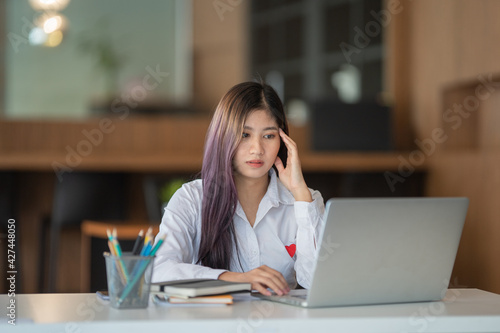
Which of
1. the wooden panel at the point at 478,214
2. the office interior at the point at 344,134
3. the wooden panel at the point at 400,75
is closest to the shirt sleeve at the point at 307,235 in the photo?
the office interior at the point at 344,134

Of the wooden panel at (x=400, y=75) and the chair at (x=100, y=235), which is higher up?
the wooden panel at (x=400, y=75)

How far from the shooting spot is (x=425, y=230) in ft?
4.61

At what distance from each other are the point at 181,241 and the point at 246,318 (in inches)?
22.2

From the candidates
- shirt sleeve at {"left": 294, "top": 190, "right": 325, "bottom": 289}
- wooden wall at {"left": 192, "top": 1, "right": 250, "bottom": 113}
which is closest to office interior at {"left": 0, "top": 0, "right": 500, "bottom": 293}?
wooden wall at {"left": 192, "top": 1, "right": 250, "bottom": 113}

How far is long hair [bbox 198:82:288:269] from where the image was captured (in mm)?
1872

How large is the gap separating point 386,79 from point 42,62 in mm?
3855

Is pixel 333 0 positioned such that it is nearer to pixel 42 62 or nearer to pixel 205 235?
pixel 42 62

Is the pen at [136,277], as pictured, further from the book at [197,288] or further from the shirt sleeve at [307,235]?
the shirt sleeve at [307,235]

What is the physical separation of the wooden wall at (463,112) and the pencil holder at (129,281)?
291 centimetres

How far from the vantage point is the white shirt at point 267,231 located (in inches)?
72.4

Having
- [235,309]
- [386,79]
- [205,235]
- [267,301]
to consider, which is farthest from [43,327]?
[386,79]

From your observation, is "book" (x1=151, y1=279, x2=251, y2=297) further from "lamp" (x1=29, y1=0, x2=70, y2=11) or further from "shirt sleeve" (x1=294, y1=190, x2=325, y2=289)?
"lamp" (x1=29, y1=0, x2=70, y2=11)

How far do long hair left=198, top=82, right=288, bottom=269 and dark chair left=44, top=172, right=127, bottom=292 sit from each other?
7.80 feet

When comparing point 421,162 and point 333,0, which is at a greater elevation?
point 333,0
